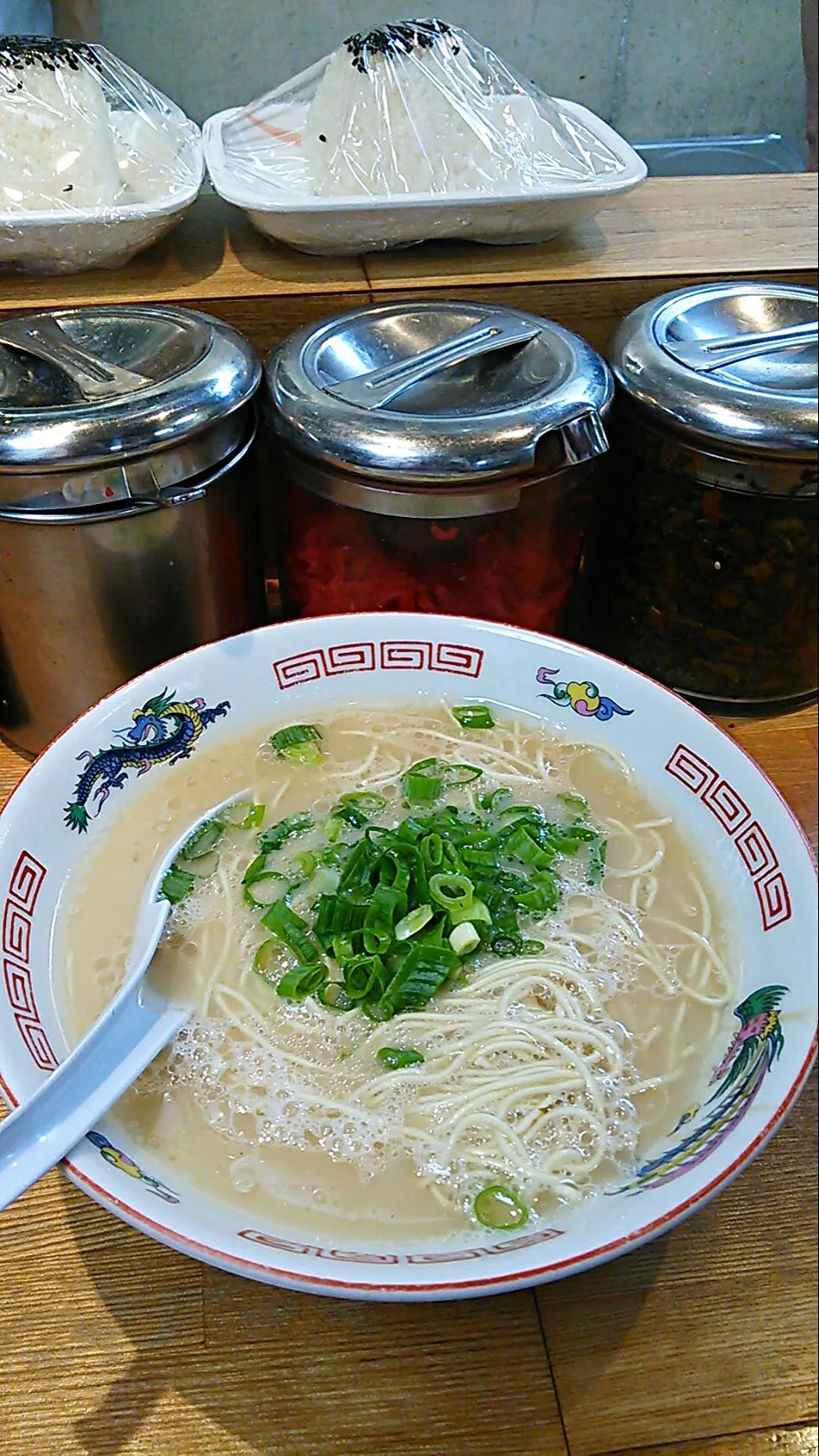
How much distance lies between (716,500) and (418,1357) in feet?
2.78

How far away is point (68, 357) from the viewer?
1.04 metres

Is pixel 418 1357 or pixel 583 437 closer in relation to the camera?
pixel 418 1357

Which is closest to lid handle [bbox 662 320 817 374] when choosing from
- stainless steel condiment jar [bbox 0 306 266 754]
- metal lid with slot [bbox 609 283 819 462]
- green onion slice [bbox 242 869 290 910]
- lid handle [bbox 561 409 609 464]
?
metal lid with slot [bbox 609 283 819 462]

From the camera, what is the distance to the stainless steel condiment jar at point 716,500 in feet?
3.39

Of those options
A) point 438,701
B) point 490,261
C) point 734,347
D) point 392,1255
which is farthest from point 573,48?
point 392,1255

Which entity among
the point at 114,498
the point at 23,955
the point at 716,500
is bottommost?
the point at 23,955

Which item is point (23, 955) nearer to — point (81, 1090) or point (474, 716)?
point (81, 1090)

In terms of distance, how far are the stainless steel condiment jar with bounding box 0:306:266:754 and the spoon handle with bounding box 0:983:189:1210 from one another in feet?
1.48

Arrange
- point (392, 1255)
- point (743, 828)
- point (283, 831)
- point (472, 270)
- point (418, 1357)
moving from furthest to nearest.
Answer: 1. point (472, 270)
2. point (283, 831)
3. point (743, 828)
4. point (418, 1357)
5. point (392, 1255)

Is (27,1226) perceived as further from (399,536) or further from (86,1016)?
(399,536)

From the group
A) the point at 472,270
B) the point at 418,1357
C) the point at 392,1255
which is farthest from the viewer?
the point at 472,270

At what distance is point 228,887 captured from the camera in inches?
35.6

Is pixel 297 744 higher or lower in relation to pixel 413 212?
lower

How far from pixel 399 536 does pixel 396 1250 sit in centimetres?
67
